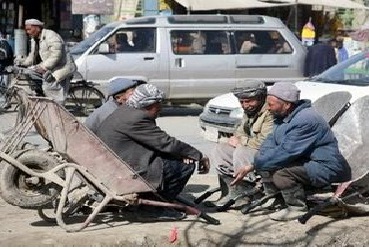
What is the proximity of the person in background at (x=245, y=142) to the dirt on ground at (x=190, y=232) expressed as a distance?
33 centimetres

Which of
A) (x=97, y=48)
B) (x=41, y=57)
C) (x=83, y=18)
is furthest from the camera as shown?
(x=83, y=18)

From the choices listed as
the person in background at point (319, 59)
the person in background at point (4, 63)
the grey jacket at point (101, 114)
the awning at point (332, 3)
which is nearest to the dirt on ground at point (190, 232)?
the grey jacket at point (101, 114)

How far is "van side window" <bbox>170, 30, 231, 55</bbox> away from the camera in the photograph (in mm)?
15016

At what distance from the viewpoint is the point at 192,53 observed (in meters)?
15.1

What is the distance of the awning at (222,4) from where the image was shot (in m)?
20.8

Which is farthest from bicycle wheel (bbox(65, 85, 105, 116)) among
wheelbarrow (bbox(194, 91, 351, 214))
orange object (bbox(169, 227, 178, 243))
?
orange object (bbox(169, 227, 178, 243))

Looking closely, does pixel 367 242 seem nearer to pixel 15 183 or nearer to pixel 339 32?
pixel 15 183

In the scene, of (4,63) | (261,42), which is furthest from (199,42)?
(4,63)

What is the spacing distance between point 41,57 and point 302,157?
7.14 m

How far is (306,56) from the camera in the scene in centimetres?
1605

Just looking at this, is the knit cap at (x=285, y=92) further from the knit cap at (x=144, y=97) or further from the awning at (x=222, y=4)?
the awning at (x=222, y=4)

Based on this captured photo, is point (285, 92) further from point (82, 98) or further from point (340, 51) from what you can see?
point (340, 51)

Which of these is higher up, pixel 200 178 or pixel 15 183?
pixel 15 183

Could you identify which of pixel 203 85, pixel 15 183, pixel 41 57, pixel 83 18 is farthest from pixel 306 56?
pixel 15 183
